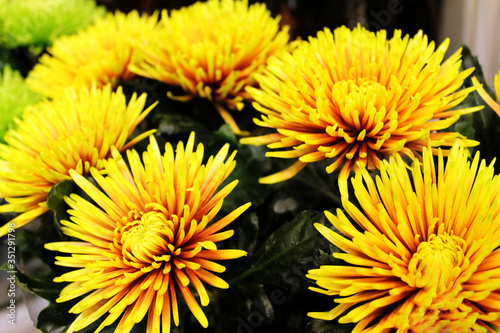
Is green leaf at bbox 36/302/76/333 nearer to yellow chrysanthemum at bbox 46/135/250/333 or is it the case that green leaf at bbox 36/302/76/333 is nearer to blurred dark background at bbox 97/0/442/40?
yellow chrysanthemum at bbox 46/135/250/333

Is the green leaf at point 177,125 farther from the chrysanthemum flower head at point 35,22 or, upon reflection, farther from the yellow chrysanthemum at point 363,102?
the chrysanthemum flower head at point 35,22

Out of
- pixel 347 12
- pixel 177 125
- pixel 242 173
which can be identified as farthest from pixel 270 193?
pixel 347 12

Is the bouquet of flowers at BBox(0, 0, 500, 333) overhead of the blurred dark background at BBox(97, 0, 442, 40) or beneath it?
beneath

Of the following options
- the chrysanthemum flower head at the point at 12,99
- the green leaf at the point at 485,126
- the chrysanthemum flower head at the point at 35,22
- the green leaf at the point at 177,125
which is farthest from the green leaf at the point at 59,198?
the chrysanthemum flower head at the point at 35,22

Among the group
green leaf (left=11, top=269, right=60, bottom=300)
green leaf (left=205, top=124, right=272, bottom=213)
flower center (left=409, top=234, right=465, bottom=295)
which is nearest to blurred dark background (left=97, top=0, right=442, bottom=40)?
green leaf (left=205, top=124, right=272, bottom=213)

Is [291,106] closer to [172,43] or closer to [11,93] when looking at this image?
[172,43]

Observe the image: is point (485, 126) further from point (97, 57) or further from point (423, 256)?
point (97, 57)
